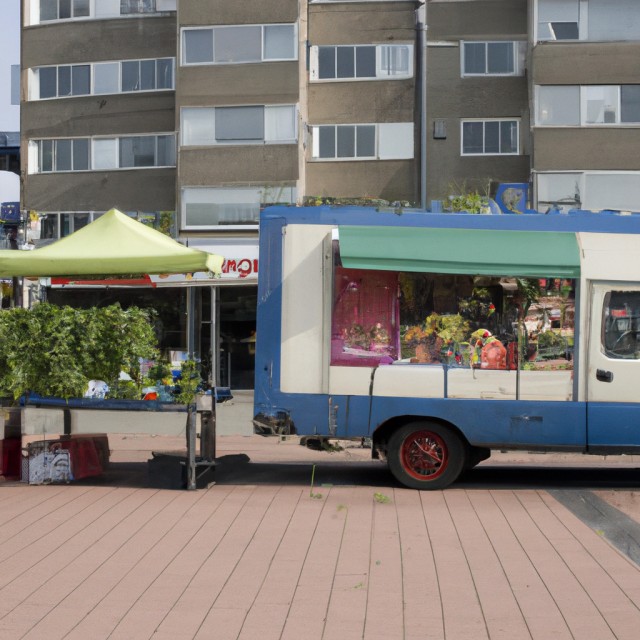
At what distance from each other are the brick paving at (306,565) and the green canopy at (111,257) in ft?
7.80

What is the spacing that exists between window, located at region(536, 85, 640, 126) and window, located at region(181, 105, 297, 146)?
6938 mm

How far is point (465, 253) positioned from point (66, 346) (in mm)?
4155

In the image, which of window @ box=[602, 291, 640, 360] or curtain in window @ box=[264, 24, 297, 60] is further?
Result: curtain in window @ box=[264, 24, 297, 60]

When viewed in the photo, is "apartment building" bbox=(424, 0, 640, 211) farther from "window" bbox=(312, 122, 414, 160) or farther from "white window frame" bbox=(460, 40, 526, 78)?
"window" bbox=(312, 122, 414, 160)

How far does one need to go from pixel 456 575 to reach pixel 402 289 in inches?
184

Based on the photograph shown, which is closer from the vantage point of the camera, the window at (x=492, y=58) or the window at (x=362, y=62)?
the window at (x=492, y=58)

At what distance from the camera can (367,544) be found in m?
9.10

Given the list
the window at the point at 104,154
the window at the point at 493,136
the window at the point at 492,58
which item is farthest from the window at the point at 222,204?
the window at the point at 492,58

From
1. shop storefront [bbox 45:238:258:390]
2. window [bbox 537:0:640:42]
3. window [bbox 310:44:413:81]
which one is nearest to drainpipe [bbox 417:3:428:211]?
window [bbox 310:44:413:81]

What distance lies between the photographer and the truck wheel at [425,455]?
40.0ft

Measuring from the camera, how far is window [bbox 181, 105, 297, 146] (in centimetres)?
3309

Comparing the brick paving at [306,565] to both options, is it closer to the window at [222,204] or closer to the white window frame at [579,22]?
the window at [222,204]

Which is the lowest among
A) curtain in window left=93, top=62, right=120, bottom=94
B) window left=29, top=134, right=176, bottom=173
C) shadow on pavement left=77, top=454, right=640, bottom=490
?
shadow on pavement left=77, top=454, right=640, bottom=490

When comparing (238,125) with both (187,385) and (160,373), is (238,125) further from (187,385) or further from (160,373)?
(187,385)
